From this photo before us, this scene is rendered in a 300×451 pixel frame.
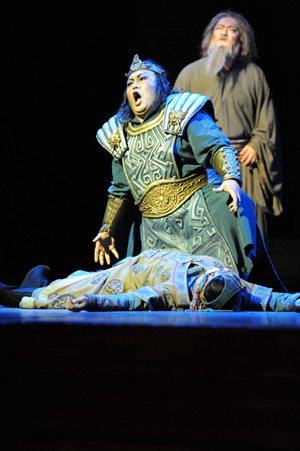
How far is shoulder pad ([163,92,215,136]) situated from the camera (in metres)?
2.77

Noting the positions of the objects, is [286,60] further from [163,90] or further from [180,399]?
[180,399]

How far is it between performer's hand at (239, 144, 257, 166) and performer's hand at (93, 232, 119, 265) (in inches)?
54.4

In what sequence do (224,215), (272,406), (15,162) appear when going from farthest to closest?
(15,162)
(224,215)
(272,406)

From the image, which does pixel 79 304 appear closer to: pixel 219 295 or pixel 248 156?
pixel 219 295

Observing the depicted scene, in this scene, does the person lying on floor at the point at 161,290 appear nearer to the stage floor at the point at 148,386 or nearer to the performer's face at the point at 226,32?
the stage floor at the point at 148,386

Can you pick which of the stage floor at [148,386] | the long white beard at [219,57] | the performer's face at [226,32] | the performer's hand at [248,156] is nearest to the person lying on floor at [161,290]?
the stage floor at [148,386]

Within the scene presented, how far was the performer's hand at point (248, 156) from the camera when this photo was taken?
4066mm

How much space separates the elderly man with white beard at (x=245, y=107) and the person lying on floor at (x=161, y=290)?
1.73 m

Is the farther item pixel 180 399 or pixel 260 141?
pixel 260 141

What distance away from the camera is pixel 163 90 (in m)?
2.91

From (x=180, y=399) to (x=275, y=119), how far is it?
3159 millimetres

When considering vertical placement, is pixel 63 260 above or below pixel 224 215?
below

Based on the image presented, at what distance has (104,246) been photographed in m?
3.01

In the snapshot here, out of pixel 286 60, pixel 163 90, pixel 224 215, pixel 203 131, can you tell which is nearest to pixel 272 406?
pixel 224 215
